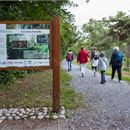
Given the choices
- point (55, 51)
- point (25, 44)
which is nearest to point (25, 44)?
point (25, 44)

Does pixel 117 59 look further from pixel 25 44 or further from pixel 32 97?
pixel 25 44

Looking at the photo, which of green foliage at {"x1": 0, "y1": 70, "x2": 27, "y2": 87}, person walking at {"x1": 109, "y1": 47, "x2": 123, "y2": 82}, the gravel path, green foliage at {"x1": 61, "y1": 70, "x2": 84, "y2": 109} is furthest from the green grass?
person walking at {"x1": 109, "y1": 47, "x2": 123, "y2": 82}

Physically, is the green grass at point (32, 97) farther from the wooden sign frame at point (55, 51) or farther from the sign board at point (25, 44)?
the sign board at point (25, 44)

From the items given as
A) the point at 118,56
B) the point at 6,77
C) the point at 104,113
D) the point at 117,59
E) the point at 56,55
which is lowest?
the point at 104,113

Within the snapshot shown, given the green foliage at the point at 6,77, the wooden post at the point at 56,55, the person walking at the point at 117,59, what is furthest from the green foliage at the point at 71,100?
the person walking at the point at 117,59

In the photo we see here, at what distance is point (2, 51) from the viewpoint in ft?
31.9

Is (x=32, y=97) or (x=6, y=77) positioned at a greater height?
(x=6, y=77)

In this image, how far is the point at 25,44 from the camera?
9.77m

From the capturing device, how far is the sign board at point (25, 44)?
9711 millimetres

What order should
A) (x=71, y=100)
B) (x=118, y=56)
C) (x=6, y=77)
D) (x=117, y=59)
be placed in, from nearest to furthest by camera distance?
(x=71, y=100) → (x=6, y=77) → (x=118, y=56) → (x=117, y=59)

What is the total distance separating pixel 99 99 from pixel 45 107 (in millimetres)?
2414

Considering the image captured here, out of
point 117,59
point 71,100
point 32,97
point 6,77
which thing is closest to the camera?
point 71,100

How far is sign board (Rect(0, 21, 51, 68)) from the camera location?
9.71 m

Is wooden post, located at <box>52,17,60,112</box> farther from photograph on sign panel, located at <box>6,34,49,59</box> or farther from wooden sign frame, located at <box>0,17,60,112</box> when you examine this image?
photograph on sign panel, located at <box>6,34,49,59</box>
